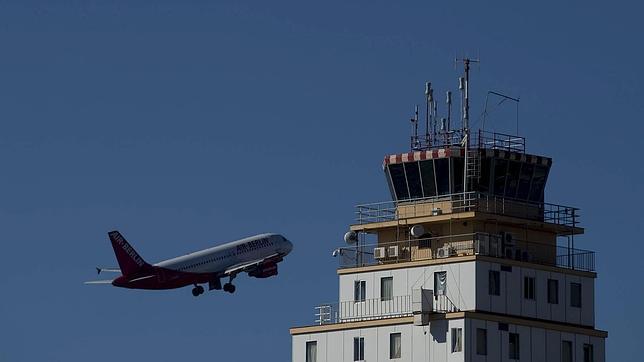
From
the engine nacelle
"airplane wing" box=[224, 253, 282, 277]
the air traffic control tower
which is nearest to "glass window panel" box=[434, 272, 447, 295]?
the air traffic control tower

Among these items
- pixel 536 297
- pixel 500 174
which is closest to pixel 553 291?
pixel 536 297

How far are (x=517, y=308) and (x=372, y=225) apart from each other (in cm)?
1106

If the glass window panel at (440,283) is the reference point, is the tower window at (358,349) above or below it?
below

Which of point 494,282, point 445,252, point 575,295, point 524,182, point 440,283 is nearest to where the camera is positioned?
point 494,282

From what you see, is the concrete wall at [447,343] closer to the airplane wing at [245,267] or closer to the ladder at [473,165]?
the ladder at [473,165]

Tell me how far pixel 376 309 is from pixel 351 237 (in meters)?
5.29

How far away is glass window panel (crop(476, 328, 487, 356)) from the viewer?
13757 centimetres

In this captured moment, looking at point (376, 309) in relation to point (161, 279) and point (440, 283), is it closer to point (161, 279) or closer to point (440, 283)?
point (440, 283)

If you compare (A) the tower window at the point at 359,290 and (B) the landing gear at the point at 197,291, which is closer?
(A) the tower window at the point at 359,290

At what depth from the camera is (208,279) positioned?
19662 cm

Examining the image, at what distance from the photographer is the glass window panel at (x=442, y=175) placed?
5664 inches

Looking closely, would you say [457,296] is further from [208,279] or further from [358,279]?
[208,279]

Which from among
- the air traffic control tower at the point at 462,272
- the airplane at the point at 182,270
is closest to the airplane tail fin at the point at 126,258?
the airplane at the point at 182,270

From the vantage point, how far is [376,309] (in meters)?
143
